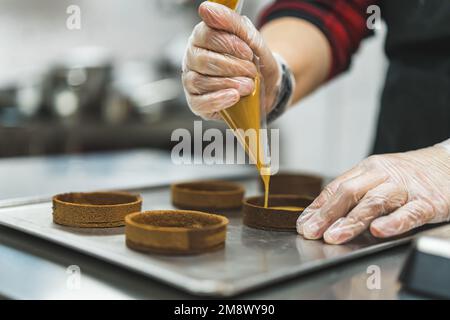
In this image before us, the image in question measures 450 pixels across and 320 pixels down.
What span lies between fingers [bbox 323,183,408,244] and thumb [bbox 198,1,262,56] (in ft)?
1.39

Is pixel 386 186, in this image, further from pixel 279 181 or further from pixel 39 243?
pixel 39 243

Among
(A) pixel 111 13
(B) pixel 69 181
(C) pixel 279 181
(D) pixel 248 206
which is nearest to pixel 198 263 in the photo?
(D) pixel 248 206

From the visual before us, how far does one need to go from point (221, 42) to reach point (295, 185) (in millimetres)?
479

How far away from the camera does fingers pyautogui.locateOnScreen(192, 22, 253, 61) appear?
122 centimetres

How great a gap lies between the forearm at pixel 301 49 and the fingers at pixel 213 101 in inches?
16.7

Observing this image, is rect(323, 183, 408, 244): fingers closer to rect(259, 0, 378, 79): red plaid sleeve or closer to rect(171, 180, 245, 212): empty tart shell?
rect(171, 180, 245, 212): empty tart shell

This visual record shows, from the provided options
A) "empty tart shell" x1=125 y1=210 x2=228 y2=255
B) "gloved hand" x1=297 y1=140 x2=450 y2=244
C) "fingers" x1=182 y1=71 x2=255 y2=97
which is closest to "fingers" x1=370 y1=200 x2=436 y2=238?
"gloved hand" x1=297 y1=140 x2=450 y2=244

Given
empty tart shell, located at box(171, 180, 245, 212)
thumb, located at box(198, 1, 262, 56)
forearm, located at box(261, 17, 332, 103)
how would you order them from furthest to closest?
forearm, located at box(261, 17, 332, 103) → empty tart shell, located at box(171, 180, 245, 212) → thumb, located at box(198, 1, 262, 56)

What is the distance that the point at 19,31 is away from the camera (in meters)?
3.51

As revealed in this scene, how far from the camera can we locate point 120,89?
326cm

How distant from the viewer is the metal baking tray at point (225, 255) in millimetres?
812

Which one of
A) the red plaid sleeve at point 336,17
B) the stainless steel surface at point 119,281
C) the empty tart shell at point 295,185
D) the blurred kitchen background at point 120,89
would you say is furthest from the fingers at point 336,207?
the blurred kitchen background at point 120,89

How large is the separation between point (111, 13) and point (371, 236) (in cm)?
323

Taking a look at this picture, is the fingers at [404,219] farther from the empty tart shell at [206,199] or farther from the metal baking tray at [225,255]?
the empty tart shell at [206,199]
